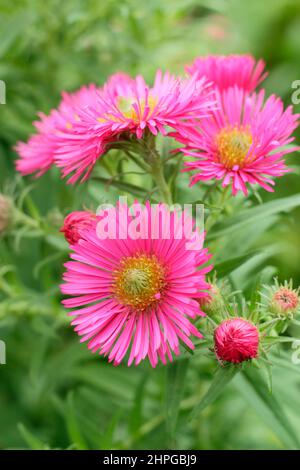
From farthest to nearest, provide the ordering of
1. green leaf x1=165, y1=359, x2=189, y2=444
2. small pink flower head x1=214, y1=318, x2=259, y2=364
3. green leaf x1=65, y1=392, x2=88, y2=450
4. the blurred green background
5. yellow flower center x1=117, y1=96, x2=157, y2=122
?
1. the blurred green background
2. green leaf x1=65, y1=392, x2=88, y2=450
3. green leaf x1=165, y1=359, x2=189, y2=444
4. yellow flower center x1=117, y1=96, x2=157, y2=122
5. small pink flower head x1=214, y1=318, x2=259, y2=364

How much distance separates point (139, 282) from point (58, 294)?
2.29 feet

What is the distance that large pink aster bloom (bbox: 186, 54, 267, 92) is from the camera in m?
1.26

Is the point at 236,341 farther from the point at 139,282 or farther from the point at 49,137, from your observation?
the point at 49,137

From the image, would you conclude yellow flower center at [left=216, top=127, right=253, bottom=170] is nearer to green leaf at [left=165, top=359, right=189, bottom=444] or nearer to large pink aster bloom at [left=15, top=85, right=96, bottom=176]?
large pink aster bloom at [left=15, top=85, right=96, bottom=176]

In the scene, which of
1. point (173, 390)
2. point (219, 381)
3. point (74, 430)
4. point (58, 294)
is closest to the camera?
point (219, 381)

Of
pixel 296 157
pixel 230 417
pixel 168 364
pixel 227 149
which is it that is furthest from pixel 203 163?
pixel 296 157

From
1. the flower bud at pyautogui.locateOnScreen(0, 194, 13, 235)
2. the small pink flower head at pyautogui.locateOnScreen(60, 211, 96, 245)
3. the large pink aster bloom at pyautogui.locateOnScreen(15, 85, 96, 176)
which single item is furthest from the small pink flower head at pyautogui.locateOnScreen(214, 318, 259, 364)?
the flower bud at pyautogui.locateOnScreen(0, 194, 13, 235)

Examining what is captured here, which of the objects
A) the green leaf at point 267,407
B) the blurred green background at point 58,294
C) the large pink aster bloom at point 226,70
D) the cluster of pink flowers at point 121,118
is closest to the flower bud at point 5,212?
the blurred green background at point 58,294

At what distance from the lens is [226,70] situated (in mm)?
1274

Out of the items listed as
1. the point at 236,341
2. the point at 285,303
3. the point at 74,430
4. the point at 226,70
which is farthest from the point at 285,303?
the point at 74,430

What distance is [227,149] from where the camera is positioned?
3.77 ft

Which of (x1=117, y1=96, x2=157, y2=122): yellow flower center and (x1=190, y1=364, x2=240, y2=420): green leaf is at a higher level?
(x1=117, y1=96, x2=157, y2=122): yellow flower center
